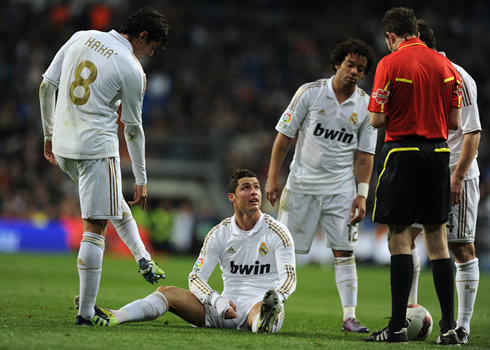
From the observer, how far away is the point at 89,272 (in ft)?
18.0

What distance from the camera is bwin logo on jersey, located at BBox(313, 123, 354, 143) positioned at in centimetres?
699

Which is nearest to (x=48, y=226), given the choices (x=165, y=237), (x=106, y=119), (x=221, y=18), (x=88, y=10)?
(x=165, y=237)

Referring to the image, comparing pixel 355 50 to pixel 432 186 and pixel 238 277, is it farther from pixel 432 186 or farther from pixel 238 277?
pixel 238 277

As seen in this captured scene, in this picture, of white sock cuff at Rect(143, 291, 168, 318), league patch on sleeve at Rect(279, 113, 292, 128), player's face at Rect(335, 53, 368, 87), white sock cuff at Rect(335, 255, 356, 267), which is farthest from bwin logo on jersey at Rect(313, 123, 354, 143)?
white sock cuff at Rect(143, 291, 168, 318)

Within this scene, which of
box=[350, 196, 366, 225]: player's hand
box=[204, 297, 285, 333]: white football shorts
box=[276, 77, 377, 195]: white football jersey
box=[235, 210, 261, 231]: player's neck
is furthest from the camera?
box=[276, 77, 377, 195]: white football jersey

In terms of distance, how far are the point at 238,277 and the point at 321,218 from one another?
1.34 m

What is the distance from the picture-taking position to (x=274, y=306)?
5.33 metres

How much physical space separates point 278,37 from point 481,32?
6.94 meters

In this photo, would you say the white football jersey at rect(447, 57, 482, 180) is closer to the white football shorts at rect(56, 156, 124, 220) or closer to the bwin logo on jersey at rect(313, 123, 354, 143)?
the bwin logo on jersey at rect(313, 123, 354, 143)

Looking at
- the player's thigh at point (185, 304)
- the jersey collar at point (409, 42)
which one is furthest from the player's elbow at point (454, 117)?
the player's thigh at point (185, 304)

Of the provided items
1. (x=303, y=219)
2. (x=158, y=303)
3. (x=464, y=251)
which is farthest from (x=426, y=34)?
(x=158, y=303)

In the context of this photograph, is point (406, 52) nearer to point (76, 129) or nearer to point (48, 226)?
point (76, 129)

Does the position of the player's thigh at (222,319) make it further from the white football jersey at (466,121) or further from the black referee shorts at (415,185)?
the white football jersey at (466,121)

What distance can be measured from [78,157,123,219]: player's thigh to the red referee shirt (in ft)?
6.25
